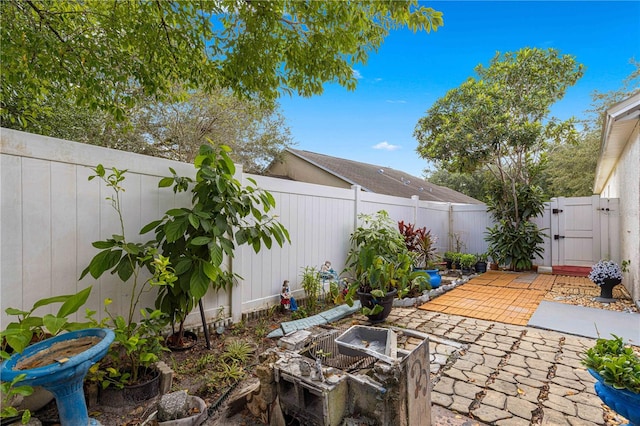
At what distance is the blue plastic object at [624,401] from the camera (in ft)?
4.45

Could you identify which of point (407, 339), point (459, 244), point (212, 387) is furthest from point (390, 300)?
point (459, 244)

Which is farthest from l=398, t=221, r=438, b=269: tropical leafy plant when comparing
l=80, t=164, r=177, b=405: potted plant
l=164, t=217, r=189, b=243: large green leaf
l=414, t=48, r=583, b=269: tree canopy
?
l=80, t=164, r=177, b=405: potted plant

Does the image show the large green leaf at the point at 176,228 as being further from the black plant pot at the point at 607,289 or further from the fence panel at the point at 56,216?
the black plant pot at the point at 607,289

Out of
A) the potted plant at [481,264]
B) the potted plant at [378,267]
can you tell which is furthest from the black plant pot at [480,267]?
the potted plant at [378,267]

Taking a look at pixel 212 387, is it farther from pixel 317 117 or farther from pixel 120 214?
pixel 317 117

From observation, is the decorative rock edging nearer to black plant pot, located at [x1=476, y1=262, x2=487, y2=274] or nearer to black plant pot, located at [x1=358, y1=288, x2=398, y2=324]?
black plant pot, located at [x1=358, y1=288, x2=398, y2=324]

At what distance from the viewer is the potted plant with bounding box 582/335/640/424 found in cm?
136

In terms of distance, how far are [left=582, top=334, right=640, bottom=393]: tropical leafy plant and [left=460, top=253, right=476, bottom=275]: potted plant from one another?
5.55m

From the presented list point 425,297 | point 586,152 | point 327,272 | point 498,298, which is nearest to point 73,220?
point 327,272

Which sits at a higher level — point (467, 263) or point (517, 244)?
point (517, 244)

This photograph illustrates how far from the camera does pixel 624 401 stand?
139 centimetres

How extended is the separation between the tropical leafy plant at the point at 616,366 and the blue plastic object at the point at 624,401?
0.02m

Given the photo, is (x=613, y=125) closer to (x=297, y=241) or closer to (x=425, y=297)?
(x=425, y=297)

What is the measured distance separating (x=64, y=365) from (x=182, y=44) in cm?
317
